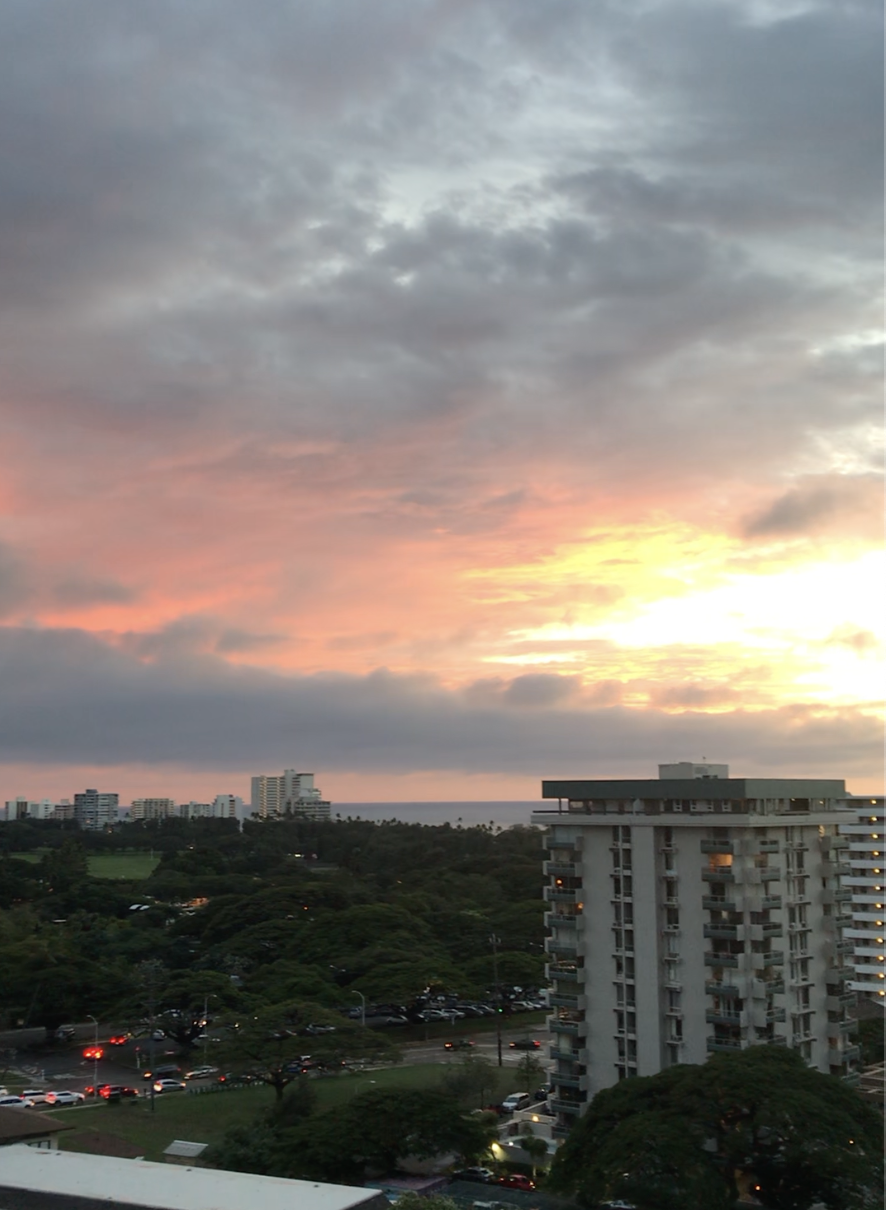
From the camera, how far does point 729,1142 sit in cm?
3002

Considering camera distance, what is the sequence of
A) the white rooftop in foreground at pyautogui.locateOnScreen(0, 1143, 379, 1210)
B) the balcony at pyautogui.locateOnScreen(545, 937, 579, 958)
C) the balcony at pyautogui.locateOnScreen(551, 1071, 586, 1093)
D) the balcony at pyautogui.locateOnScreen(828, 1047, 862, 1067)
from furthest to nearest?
the balcony at pyautogui.locateOnScreen(545, 937, 579, 958), the balcony at pyautogui.locateOnScreen(551, 1071, 586, 1093), the balcony at pyautogui.locateOnScreen(828, 1047, 862, 1067), the white rooftop in foreground at pyautogui.locateOnScreen(0, 1143, 379, 1210)

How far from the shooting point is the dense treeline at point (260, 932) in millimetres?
58875

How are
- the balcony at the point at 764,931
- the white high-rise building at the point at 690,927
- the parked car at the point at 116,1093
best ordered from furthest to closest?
the parked car at the point at 116,1093
the white high-rise building at the point at 690,927
the balcony at the point at 764,931

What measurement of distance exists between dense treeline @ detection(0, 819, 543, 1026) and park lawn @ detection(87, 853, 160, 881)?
734 inches

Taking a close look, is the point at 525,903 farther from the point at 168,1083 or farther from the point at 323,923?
the point at 168,1083

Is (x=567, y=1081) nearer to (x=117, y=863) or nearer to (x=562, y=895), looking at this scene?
(x=562, y=895)

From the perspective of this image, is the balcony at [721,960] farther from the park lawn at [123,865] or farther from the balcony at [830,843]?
the park lawn at [123,865]

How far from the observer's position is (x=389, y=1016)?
214ft

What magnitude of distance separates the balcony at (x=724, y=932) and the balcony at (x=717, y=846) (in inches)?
97.9

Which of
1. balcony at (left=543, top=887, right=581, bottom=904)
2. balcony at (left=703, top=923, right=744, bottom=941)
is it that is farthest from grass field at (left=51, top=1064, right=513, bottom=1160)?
balcony at (left=703, top=923, right=744, bottom=941)

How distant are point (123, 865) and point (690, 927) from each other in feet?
405

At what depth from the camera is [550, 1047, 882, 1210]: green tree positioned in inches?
1133

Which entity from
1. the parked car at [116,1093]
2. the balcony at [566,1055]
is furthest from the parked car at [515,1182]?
the parked car at [116,1093]

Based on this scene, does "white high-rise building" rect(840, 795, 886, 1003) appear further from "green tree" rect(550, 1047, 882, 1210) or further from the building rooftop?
"green tree" rect(550, 1047, 882, 1210)
